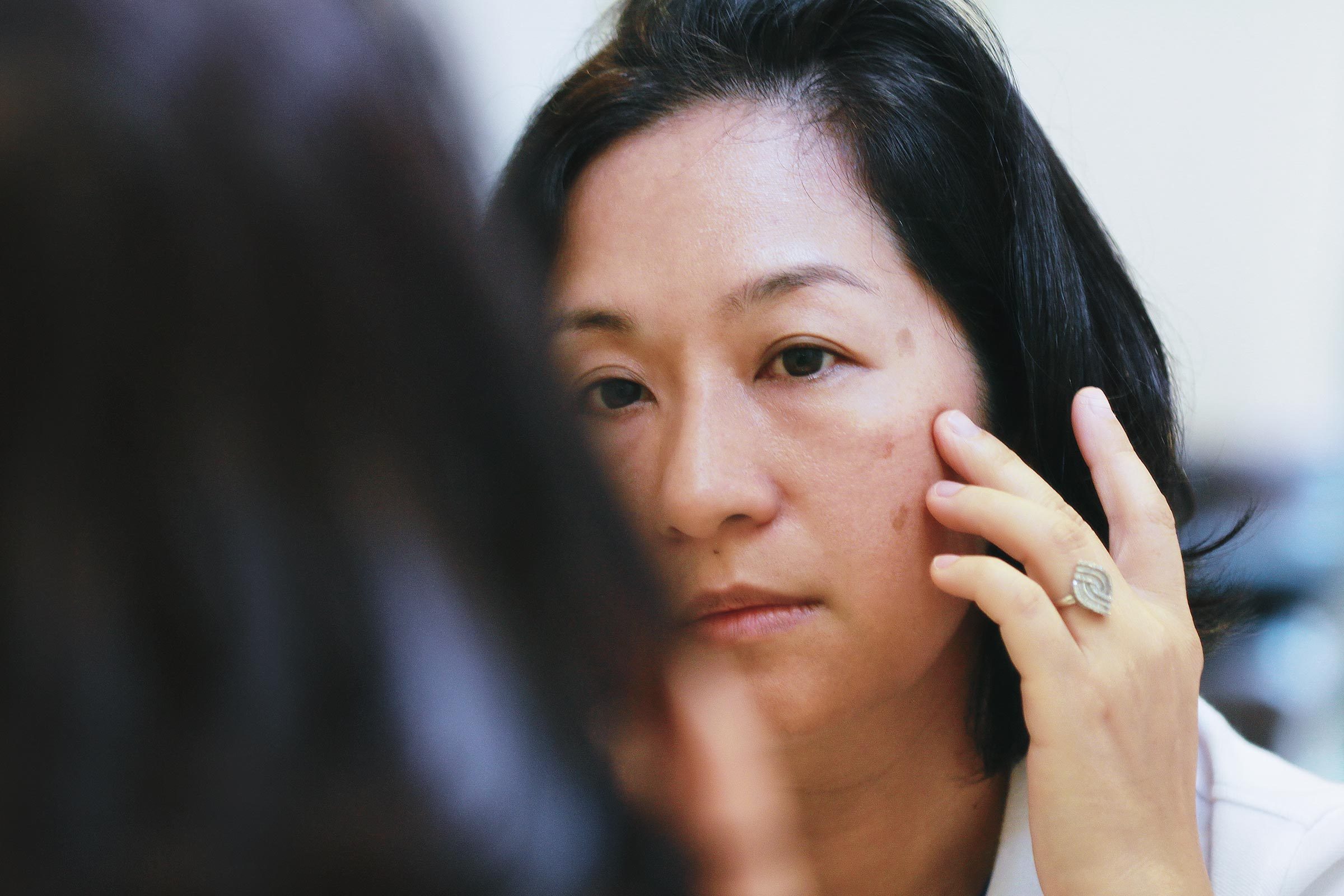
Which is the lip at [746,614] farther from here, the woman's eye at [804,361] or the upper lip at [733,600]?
the woman's eye at [804,361]

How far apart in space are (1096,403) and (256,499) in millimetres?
1175

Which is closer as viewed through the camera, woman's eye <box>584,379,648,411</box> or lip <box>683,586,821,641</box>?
lip <box>683,586,821,641</box>

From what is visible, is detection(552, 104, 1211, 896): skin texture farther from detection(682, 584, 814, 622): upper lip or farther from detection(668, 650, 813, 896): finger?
detection(668, 650, 813, 896): finger

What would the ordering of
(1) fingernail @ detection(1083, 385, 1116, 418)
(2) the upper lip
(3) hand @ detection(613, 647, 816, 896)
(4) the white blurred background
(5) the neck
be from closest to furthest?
(3) hand @ detection(613, 647, 816, 896), (2) the upper lip, (1) fingernail @ detection(1083, 385, 1116, 418), (5) the neck, (4) the white blurred background

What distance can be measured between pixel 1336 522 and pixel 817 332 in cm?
280

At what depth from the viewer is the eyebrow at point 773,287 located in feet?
4.39

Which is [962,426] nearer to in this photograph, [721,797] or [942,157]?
[942,157]

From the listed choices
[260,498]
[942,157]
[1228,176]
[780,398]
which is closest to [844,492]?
[780,398]

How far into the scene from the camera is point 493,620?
58 centimetres

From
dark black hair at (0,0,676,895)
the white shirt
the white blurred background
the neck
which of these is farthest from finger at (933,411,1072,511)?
the white blurred background

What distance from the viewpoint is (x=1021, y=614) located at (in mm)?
1236

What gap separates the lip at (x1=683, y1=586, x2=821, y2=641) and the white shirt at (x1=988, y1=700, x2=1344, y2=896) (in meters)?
0.45

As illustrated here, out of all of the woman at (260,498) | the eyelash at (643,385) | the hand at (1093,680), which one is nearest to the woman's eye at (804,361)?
the eyelash at (643,385)

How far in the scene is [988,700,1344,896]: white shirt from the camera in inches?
52.7
